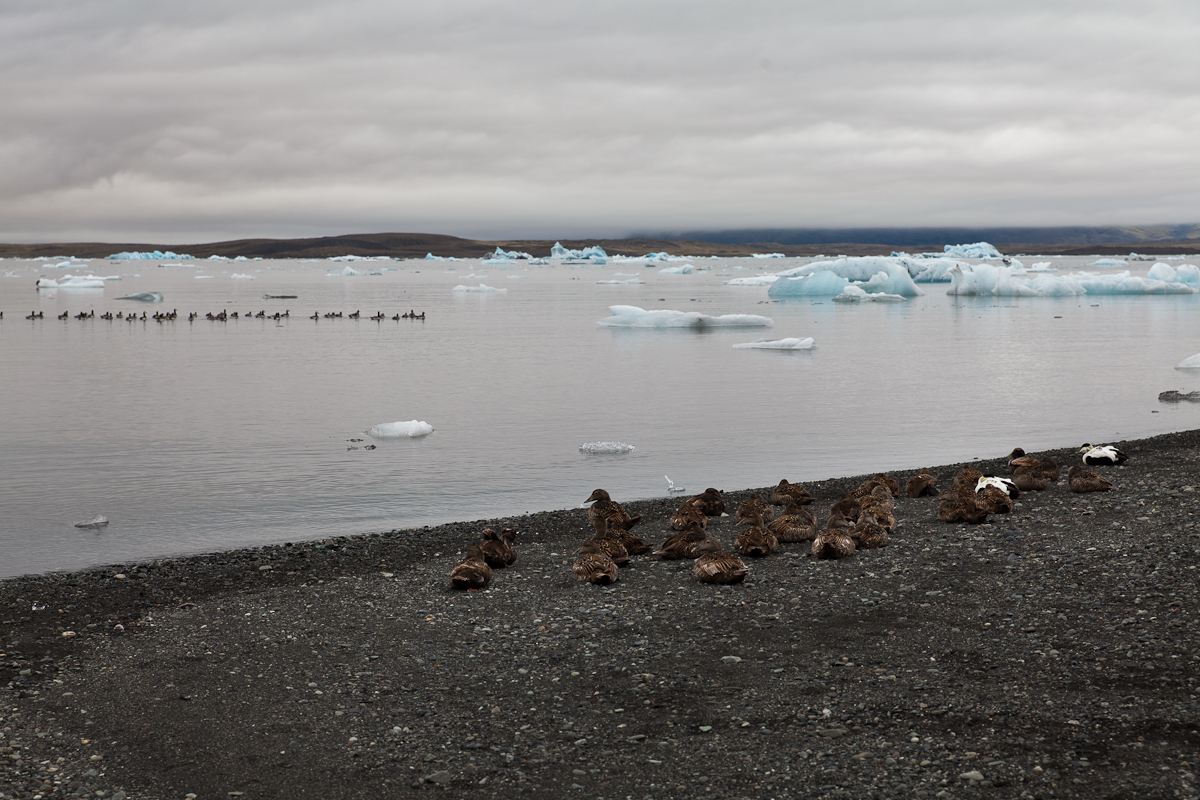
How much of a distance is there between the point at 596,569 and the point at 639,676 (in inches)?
66.7

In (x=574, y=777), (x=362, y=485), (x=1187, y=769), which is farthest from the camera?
(x=362, y=485)

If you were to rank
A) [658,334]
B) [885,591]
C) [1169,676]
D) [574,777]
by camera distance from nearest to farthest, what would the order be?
[574,777]
[1169,676]
[885,591]
[658,334]

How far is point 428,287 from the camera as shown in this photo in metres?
80.9

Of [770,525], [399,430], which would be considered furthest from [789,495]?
[399,430]

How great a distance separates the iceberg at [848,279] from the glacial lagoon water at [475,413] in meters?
14.7

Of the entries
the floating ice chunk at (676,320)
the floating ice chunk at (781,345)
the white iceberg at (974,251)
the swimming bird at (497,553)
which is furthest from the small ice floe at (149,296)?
the white iceberg at (974,251)

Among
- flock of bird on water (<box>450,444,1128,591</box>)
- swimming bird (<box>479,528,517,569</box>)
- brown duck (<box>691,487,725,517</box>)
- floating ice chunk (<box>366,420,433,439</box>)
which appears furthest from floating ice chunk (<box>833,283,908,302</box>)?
Result: swimming bird (<box>479,528,517,569</box>)

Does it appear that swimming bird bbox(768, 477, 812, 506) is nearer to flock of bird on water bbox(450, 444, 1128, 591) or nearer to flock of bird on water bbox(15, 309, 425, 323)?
flock of bird on water bbox(450, 444, 1128, 591)

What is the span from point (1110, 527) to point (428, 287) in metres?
76.1

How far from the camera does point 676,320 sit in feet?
113

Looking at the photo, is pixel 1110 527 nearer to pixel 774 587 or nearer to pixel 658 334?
pixel 774 587

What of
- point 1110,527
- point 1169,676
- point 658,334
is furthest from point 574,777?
point 658,334

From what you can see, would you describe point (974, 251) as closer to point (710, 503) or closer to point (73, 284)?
point (73, 284)

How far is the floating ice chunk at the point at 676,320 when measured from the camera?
34406 millimetres
